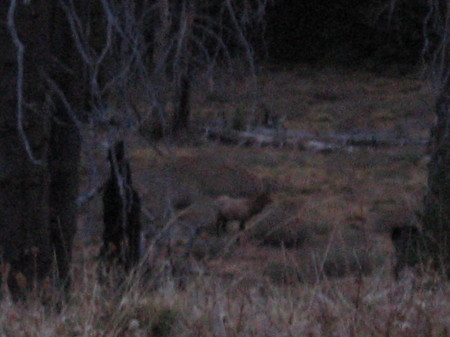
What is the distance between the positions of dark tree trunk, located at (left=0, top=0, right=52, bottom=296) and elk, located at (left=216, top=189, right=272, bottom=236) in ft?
24.7

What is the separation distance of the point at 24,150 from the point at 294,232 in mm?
6222

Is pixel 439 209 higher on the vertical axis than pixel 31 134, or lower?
lower

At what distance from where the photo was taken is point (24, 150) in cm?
516

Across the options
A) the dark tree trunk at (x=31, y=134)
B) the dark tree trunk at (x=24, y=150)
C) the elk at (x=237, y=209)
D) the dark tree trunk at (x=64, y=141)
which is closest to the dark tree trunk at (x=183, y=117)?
the elk at (x=237, y=209)

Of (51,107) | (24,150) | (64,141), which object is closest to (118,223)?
(64,141)

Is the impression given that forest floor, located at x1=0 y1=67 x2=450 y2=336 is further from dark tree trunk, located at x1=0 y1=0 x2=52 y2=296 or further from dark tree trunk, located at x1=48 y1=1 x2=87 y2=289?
dark tree trunk, located at x1=0 y1=0 x2=52 y2=296

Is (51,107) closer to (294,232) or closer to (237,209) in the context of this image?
(294,232)

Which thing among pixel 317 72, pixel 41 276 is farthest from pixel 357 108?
pixel 41 276

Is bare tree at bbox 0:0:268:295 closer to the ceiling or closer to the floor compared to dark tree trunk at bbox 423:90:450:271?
closer to the ceiling

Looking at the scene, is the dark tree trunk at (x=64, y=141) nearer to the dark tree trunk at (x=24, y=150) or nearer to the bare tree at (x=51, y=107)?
the bare tree at (x=51, y=107)

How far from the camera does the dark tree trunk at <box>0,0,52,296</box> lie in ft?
16.7

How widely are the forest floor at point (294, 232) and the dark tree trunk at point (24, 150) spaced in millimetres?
350

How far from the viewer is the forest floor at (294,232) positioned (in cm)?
403

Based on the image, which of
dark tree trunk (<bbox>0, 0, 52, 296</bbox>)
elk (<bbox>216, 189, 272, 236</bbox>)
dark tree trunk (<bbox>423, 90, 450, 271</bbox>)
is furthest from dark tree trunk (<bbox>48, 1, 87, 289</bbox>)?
elk (<bbox>216, 189, 272, 236</bbox>)
